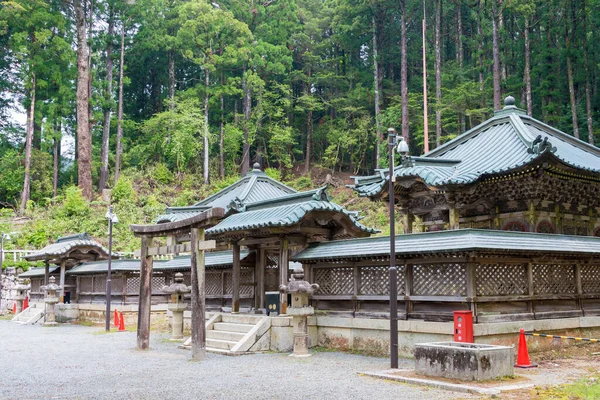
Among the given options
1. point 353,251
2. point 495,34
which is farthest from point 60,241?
point 495,34

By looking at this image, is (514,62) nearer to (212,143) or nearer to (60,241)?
(212,143)

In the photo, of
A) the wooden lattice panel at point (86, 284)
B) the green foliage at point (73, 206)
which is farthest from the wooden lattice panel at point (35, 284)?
the green foliage at point (73, 206)

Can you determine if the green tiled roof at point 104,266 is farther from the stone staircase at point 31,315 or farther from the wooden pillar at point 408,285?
the wooden pillar at point 408,285

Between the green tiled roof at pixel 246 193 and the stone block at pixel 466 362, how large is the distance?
12358mm

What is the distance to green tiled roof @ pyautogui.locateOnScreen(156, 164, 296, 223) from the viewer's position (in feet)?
72.7

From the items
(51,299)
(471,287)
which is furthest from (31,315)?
(471,287)

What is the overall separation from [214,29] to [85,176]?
48.7ft

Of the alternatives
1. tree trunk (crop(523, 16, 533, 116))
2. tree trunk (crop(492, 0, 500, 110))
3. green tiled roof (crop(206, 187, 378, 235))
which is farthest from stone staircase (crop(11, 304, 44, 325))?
tree trunk (crop(523, 16, 533, 116))

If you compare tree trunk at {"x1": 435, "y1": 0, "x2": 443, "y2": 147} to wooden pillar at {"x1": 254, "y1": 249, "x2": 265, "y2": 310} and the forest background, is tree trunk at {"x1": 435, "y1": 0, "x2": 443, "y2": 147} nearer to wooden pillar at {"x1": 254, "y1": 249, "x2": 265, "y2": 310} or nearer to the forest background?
the forest background

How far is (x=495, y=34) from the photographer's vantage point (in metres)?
35.8

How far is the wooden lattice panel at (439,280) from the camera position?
12.8 metres

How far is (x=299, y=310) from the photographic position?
14.2 meters

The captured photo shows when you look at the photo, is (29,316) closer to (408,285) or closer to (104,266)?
(104,266)

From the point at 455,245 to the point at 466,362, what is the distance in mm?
3164
